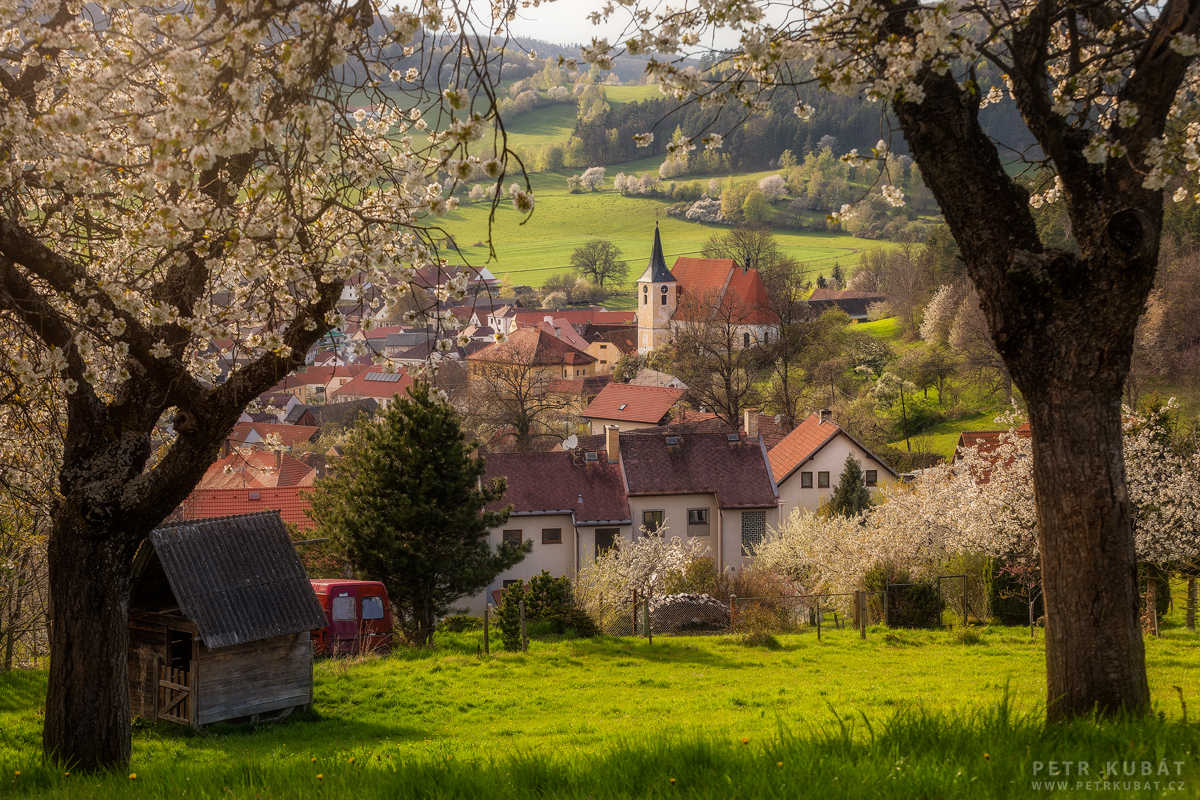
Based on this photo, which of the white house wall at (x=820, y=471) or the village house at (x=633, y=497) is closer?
the village house at (x=633, y=497)

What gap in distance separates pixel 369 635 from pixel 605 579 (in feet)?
24.8

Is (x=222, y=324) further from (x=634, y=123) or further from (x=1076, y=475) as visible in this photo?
(x=634, y=123)

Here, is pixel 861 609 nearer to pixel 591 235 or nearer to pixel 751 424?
pixel 751 424

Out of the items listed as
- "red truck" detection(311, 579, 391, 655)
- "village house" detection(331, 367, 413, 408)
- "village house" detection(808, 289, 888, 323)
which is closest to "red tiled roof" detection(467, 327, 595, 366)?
"village house" detection(331, 367, 413, 408)

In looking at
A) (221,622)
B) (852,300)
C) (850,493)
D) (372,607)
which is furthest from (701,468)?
(852,300)

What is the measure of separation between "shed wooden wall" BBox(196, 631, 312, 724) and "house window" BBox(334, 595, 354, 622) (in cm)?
524

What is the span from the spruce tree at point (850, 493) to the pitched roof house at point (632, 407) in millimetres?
21149

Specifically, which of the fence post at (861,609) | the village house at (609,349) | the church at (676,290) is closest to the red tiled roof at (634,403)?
the church at (676,290)

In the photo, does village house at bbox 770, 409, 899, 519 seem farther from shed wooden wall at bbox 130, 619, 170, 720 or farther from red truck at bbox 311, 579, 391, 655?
shed wooden wall at bbox 130, 619, 170, 720

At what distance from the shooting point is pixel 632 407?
5706cm

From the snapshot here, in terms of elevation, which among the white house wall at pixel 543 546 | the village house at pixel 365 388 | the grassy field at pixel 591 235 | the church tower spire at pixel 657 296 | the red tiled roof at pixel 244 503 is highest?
the grassy field at pixel 591 235

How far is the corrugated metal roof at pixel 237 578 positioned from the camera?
42.1ft

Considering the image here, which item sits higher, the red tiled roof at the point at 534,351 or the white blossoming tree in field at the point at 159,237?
the red tiled roof at the point at 534,351

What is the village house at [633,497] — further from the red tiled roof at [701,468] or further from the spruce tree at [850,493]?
the spruce tree at [850,493]
